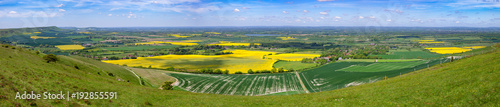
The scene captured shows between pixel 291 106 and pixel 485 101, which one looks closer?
pixel 485 101

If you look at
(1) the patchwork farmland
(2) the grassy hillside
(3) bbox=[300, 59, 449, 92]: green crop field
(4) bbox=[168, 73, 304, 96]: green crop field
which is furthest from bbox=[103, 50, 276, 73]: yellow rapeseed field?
(2) the grassy hillside

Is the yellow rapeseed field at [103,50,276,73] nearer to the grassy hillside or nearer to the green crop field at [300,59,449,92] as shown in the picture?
the green crop field at [300,59,449,92]

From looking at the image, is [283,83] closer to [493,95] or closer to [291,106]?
[291,106]

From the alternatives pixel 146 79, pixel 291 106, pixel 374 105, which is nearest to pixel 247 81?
pixel 146 79

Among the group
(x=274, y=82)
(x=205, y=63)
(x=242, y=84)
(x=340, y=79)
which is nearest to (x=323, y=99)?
(x=340, y=79)

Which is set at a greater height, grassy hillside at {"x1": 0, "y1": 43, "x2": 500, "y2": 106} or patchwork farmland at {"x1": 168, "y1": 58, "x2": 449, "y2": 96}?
grassy hillside at {"x1": 0, "y1": 43, "x2": 500, "y2": 106}

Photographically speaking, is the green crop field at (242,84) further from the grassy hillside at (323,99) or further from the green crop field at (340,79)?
the grassy hillside at (323,99)

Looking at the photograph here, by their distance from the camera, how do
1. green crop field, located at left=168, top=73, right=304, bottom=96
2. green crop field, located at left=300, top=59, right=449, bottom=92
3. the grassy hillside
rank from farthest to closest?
1. green crop field, located at left=168, top=73, right=304, bottom=96
2. green crop field, located at left=300, top=59, right=449, bottom=92
3. the grassy hillside

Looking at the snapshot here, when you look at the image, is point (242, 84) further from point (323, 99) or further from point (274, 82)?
point (323, 99)

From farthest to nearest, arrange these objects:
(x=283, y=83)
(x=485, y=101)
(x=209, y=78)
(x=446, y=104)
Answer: (x=209, y=78), (x=283, y=83), (x=446, y=104), (x=485, y=101)
